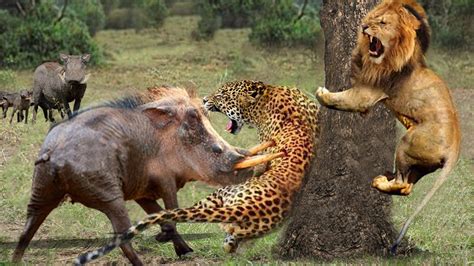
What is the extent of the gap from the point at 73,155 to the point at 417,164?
2397 mm

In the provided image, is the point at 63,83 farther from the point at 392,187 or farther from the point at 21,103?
the point at 392,187

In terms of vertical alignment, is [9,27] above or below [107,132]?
below

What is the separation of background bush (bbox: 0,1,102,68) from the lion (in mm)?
19412

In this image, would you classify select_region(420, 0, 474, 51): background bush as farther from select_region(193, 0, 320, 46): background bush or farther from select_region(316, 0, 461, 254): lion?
select_region(316, 0, 461, 254): lion

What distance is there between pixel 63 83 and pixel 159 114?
29.2 feet

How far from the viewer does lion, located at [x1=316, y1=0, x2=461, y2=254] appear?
5.22 metres

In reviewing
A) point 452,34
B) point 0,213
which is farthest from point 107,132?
point 452,34

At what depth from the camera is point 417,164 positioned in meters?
5.26

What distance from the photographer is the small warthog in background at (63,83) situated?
15.1 metres

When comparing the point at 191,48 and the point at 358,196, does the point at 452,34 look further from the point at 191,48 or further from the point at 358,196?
the point at 358,196

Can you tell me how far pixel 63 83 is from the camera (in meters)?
15.5

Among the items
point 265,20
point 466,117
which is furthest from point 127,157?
point 265,20

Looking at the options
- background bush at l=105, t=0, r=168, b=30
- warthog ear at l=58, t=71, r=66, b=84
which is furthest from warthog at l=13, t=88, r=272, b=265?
background bush at l=105, t=0, r=168, b=30

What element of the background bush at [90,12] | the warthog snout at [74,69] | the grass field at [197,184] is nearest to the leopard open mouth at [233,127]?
the grass field at [197,184]
